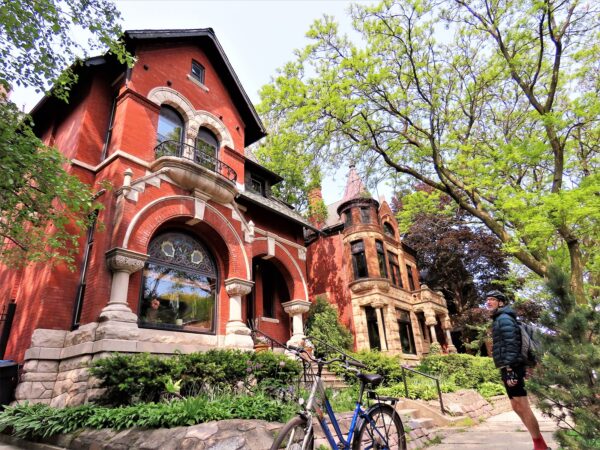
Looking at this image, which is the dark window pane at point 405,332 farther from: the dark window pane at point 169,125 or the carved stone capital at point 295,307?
the dark window pane at point 169,125

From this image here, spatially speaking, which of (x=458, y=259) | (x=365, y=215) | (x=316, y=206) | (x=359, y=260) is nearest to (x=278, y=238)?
(x=316, y=206)

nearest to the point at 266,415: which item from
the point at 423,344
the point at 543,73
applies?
the point at 543,73

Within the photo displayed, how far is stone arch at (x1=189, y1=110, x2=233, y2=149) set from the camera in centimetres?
1125

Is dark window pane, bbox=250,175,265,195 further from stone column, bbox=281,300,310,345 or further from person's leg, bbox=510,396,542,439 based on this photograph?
person's leg, bbox=510,396,542,439

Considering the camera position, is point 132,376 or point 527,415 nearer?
point 527,415

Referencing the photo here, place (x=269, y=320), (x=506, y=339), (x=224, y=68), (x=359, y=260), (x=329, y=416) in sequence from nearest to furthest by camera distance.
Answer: (x=329, y=416) < (x=506, y=339) < (x=224, y=68) < (x=269, y=320) < (x=359, y=260)

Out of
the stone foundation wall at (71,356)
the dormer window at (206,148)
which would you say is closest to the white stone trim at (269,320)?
the stone foundation wall at (71,356)

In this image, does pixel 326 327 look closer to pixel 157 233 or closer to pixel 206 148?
pixel 157 233

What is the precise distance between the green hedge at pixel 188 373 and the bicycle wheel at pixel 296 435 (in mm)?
3456

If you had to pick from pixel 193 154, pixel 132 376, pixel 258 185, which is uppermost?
pixel 258 185

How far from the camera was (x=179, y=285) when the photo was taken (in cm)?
950

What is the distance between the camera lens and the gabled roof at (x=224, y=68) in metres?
11.5

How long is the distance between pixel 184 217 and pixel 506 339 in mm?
7832

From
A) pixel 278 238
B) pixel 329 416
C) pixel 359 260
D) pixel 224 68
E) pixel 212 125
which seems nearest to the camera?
pixel 329 416
